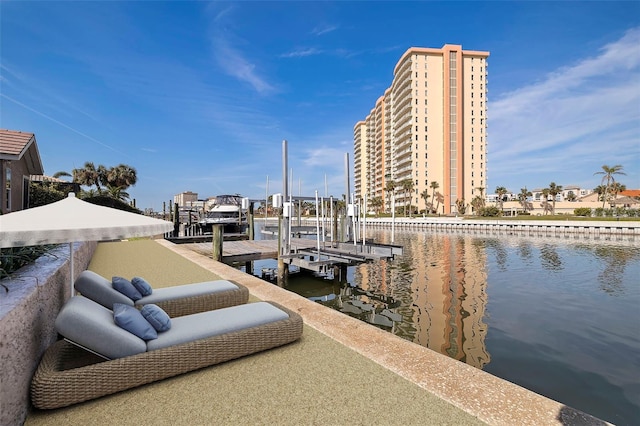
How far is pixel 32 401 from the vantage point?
7.61 feet

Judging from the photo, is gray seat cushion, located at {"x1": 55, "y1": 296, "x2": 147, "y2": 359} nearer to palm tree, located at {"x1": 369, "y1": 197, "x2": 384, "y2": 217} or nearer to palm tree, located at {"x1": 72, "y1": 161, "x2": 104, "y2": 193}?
palm tree, located at {"x1": 72, "y1": 161, "x2": 104, "y2": 193}

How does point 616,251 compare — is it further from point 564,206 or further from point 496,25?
point 564,206

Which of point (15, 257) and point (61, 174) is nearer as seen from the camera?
point (15, 257)

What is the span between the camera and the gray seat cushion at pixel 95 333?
8.52 ft

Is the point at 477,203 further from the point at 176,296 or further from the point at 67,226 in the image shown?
the point at 67,226

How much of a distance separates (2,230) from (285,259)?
33.8 feet

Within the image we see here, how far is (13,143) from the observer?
37.5ft

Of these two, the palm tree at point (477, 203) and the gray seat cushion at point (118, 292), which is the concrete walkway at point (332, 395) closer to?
the gray seat cushion at point (118, 292)

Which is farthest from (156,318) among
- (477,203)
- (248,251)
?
(477,203)

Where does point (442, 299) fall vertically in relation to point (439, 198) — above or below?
below

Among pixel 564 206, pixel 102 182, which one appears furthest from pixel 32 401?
pixel 564 206

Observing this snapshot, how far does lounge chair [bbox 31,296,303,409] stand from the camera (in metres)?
2.43

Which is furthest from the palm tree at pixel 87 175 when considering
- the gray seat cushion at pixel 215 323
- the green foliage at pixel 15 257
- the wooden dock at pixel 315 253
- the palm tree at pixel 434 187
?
the palm tree at pixel 434 187

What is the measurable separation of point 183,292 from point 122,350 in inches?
80.5
